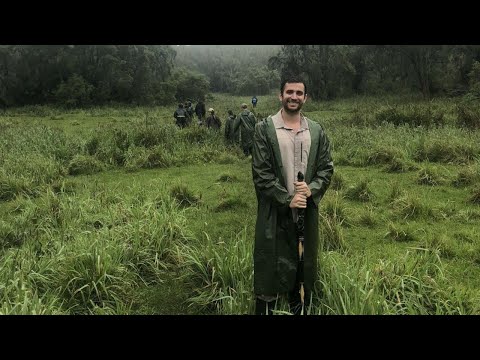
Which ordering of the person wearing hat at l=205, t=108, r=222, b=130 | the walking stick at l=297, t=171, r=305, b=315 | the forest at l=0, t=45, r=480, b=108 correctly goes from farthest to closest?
the forest at l=0, t=45, r=480, b=108 → the person wearing hat at l=205, t=108, r=222, b=130 → the walking stick at l=297, t=171, r=305, b=315

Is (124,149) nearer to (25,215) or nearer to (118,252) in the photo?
(25,215)

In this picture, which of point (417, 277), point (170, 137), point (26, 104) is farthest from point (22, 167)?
point (26, 104)

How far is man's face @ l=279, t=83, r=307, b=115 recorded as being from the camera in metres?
2.88

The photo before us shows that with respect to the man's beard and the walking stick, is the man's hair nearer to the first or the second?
the man's beard

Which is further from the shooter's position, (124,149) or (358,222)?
(124,149)

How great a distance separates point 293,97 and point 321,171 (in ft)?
1.80

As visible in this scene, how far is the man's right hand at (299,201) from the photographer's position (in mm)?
2789

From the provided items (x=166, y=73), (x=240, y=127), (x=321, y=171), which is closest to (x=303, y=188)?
(x=321, y=171)

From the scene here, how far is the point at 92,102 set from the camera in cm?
3644

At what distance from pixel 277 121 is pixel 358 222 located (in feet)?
10.7

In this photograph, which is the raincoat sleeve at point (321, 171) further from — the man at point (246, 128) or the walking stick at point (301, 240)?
the man at point (246, 128)

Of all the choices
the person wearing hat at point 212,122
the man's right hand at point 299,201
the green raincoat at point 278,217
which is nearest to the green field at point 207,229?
the green raincoat at point 278,217

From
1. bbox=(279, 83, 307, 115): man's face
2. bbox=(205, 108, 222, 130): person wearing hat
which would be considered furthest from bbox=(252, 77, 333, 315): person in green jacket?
bbox=(205, 108, 222, 130): person wearing hat

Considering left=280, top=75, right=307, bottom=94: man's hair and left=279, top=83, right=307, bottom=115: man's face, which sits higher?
left=280, top=75, right=307, bottom=94: man's hair
